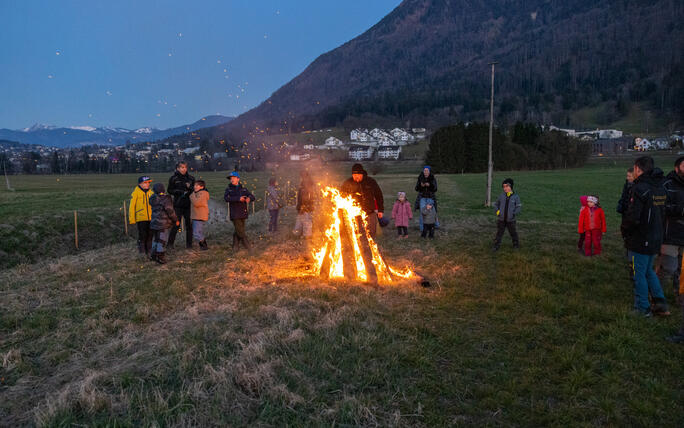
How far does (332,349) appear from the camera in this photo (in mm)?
4926

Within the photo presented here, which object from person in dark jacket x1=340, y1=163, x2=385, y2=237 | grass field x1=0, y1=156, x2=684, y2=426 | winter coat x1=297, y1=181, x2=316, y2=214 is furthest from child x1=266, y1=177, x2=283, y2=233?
person in dark jacket x1=340, y1=163, x2=385, y2=237

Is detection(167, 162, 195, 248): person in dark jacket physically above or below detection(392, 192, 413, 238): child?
above

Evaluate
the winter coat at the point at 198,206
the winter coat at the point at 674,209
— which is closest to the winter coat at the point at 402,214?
the winter coat at the point at 198,206

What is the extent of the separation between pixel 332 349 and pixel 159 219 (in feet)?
22.3

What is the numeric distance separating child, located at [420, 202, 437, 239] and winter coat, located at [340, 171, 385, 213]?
171 inches

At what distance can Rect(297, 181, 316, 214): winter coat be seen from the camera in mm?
12539

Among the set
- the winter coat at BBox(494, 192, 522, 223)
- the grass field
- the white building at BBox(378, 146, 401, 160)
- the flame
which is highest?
the white building at BBox(378, 146, 401, 160)

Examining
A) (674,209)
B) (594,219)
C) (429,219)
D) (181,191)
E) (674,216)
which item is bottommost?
(429,219)

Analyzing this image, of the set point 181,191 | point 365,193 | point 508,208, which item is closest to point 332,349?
point 365,193

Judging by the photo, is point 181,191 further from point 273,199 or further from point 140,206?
point 273,199

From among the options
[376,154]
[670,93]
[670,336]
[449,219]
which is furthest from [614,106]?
[670,336]

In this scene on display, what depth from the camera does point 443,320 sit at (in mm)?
6094

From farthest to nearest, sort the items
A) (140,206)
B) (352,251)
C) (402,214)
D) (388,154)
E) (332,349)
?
(388,154), (402,214), (140,206), (352,251), (332,349)

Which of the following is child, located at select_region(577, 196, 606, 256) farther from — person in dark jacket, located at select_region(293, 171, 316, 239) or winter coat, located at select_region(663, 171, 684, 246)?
person in dark jacket, located at select_region(293, 171, 316, 239)
